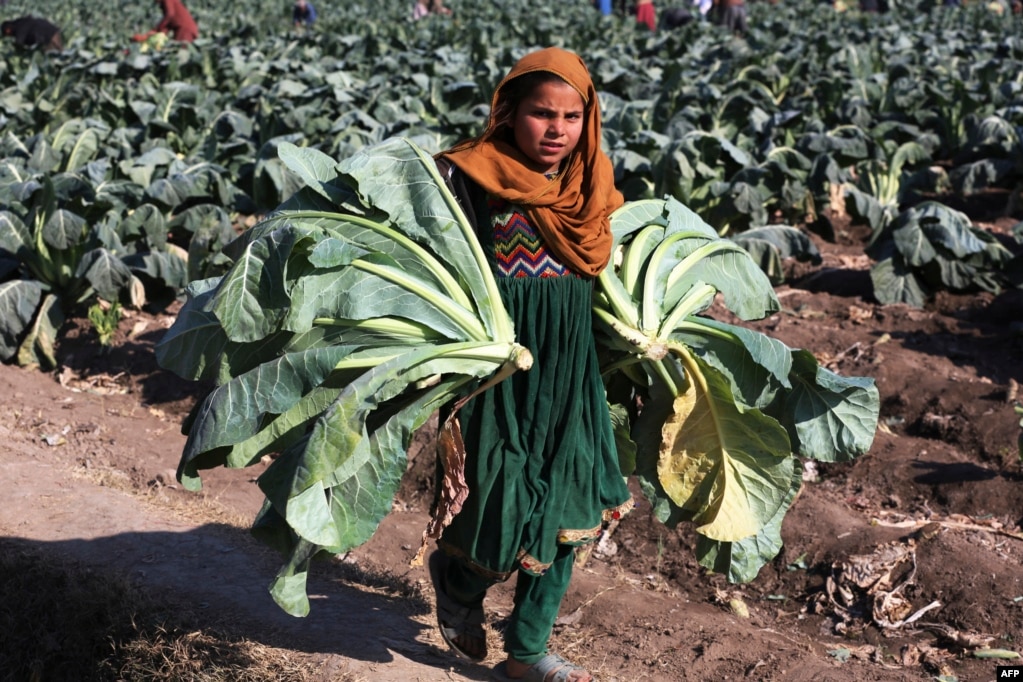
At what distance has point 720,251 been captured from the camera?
3.31 m

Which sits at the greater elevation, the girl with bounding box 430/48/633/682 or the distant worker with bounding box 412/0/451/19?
the distant worker with bounding box 412/0/451/19

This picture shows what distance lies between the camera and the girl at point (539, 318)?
9.38ft

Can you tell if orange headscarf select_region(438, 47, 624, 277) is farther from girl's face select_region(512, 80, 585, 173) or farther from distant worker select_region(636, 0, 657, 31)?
distant worker select_region(636, 0, 657, 31)

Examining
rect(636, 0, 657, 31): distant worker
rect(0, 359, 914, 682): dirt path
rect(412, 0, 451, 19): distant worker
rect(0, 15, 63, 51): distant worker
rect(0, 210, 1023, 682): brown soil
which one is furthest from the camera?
rect(412, 0, 451, 19): distant worker

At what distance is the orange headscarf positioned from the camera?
2.84 metres

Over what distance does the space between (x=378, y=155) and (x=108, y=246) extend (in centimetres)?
414

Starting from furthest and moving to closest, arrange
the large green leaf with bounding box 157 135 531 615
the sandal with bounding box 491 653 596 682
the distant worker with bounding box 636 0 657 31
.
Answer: the distant worker with bounding box 636 0 657 31 < the sandal with bounding box 491 653 596 682 < the large green leaf with bounding box 157 135 531 615

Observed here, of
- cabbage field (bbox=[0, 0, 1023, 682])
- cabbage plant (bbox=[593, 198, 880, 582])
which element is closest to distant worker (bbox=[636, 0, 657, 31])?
cabbage field (bbox=[0, 0, 1023, 682])

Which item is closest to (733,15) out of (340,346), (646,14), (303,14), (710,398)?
(646,14)

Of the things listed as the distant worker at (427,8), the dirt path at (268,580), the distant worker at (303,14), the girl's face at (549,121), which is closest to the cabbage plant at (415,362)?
the girl's face at (549,121)

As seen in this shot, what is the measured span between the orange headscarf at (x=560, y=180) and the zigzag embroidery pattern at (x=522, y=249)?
0.02m

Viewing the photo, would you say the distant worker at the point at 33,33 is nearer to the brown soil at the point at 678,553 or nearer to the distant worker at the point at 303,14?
the distant worker at the point at 303,14

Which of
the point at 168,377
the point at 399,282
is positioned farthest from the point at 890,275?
the point at 399,282

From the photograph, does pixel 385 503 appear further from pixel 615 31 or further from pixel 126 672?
pixel 615 31
